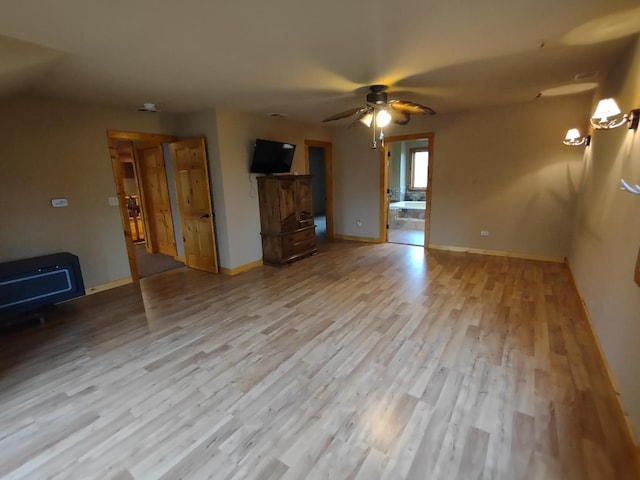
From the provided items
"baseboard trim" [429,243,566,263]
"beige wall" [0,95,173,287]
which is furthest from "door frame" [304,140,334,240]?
"beige wall" [0,95,173,287]

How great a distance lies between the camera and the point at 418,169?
9.59 metres

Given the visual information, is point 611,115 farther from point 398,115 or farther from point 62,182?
point 62,182

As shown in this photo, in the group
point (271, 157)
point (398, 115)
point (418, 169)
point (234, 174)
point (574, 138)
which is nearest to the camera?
point (398, 115)

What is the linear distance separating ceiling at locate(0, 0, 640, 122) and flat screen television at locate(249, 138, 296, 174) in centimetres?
118

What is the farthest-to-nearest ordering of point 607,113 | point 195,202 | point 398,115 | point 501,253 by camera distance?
1. point 501,253
2. point 195,202
3. point 398,115
4. point 607,113

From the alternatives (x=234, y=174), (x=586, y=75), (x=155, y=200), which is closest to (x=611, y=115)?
(x=586, y=75)

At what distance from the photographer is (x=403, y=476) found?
1.54 m

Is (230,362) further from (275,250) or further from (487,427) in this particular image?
(275,250)

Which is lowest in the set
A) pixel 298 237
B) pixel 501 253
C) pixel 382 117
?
pixel 501 253

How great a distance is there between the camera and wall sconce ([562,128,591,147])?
410 cm

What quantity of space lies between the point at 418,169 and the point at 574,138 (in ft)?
18.1

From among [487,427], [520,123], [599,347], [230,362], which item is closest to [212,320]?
[230,362]

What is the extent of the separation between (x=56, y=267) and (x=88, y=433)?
7.39 feet

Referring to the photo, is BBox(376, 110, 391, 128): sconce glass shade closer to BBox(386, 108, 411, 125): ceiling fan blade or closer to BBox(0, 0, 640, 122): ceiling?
BBox(386, 108, 411, 125): ceiling fan blade
